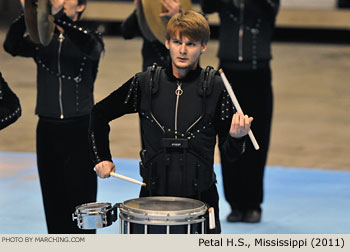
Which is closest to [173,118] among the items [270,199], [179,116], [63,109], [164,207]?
[179,116]

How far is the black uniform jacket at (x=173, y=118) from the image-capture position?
4.28 metres

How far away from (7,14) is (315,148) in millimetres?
15758

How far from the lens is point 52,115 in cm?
535

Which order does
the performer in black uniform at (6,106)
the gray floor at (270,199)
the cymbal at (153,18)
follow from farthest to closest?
the gray floor at (270,199)
the cymbal at (153,18)
the performer in black uniform at (6,106)

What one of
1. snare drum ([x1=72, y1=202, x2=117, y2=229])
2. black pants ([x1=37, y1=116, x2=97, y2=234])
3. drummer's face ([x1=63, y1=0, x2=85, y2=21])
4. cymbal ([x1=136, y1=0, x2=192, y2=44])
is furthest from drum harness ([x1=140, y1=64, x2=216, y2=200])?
cymbal ([x1=136, y1=0, x2=192, y2=44])

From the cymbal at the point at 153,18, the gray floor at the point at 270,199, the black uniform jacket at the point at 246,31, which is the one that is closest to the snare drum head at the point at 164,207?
the cymbal at the point at 153,18

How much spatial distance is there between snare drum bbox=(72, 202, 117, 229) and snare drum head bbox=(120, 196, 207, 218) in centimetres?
14

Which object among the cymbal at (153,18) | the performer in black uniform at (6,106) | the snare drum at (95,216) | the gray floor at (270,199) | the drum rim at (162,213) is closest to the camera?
the drum rim at (162,213)

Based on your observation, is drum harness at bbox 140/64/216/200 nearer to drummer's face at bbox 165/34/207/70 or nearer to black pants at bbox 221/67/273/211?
drummer's face at bbox 165/34/207/70

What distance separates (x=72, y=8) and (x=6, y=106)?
1.06m

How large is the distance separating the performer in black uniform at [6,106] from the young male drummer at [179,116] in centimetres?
51

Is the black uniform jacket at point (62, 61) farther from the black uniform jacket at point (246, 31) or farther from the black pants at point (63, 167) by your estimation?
the black uniform jacket at point (246, 31)

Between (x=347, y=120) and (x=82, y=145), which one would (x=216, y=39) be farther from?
(x=82, y=145)

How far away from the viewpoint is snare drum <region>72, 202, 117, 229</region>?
4.06 metres
